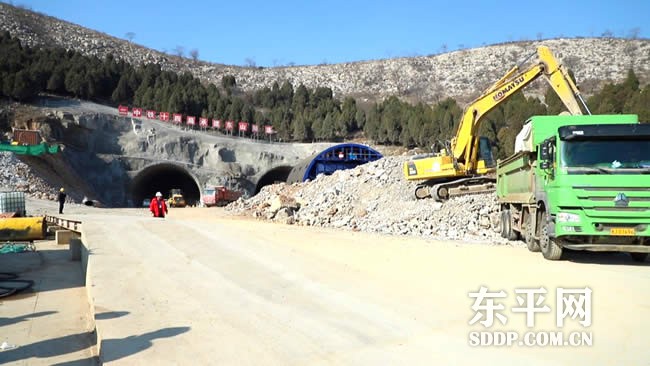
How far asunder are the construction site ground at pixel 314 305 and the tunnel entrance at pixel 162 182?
3673 centimetres

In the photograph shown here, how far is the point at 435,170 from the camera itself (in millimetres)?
18859

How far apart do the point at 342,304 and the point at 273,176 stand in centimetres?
4737

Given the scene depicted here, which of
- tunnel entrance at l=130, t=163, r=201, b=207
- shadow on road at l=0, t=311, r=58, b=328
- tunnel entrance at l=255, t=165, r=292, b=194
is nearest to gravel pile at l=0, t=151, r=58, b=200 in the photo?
tunnel entrance at l=130, t=163, r=201, b=207


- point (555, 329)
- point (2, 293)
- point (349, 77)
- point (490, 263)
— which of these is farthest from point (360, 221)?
point (349, 77)

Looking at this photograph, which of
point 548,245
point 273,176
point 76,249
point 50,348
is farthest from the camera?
point 273,176

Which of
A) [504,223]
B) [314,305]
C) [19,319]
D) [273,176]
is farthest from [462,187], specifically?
[273,176]

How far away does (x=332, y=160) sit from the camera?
3209 centimetres

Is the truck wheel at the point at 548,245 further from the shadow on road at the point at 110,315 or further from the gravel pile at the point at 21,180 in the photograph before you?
the gravel pile at the point at 21,180

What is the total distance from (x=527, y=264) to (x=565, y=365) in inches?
182

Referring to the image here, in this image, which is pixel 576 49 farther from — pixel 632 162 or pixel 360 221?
pixel 632 162

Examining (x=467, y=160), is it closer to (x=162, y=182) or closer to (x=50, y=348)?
(x=50, y=348)

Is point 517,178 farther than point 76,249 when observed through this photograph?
No

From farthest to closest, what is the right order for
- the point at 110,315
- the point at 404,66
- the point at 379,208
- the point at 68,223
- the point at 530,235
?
the point at 404,66 < the point at 379,208 < the point at 68,223 < the point at 530,235 < the point at 110,315

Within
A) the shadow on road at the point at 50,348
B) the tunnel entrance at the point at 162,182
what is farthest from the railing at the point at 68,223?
the tunnel entrance at the point at 162,182
